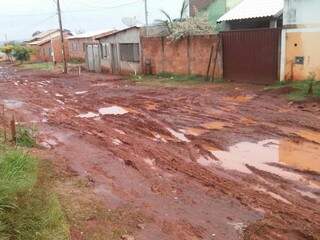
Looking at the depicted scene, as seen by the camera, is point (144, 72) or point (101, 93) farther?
point (144, 72)

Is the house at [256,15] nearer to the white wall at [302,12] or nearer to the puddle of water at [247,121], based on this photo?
the white wall at [302,12]

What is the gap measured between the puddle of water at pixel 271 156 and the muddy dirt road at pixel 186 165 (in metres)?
0.02

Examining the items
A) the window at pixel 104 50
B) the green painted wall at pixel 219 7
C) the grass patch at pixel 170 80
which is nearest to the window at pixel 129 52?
the window at pixel 104 50

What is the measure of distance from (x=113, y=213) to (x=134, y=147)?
3.79 meters

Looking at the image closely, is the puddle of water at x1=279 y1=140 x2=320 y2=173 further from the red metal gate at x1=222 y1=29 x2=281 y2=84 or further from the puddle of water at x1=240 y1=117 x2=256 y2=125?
the red metal gate at x1=222 y1=29 x2=281 y2=84

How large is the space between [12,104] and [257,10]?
14726 mm

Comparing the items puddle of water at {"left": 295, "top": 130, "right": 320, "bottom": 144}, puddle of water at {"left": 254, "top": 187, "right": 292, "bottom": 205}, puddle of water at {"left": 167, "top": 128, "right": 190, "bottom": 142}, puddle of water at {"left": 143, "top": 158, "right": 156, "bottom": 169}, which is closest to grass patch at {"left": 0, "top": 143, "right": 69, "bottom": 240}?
puddle of water at {"left": 143, "top": 158, "right": 156, "bottom": 169}

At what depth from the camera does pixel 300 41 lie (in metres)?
16.9

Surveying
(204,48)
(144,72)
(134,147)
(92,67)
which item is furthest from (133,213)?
(92,67)

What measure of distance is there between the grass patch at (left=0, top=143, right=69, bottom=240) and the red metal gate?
13114mm

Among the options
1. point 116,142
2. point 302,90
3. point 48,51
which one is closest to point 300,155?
point 116,142

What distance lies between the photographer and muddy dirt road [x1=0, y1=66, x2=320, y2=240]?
5965 mm

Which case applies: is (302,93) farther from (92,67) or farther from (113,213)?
(92,67)

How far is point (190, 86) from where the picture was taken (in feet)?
64.9
